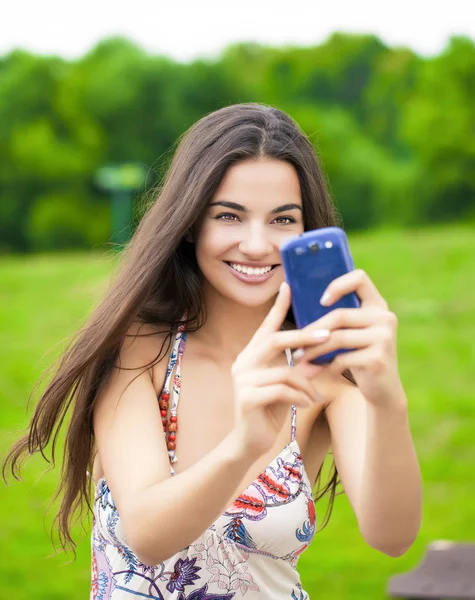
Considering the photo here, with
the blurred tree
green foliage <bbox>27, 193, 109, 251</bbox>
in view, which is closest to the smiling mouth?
the blurred tree

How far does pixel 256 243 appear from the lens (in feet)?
6.48

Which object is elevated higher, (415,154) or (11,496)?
(415,154)

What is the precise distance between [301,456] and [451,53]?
25.8m

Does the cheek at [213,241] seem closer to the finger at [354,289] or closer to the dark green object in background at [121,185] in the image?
the finger at [354,289]

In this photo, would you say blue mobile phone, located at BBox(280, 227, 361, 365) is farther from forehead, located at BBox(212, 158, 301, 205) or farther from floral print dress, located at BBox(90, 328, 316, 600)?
floral print dress, located at BBox(90, 328, 316, 600)

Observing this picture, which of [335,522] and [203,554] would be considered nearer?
[203,554]

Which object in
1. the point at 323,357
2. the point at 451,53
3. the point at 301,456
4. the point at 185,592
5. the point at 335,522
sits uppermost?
the point at 451,53

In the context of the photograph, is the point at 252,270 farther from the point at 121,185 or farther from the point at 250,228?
the point at 121,185

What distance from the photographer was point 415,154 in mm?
27875

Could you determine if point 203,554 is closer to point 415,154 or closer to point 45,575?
point 45,575

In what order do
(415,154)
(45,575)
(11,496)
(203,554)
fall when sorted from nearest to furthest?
1. (203,554)
2. (45,575)
3. (11,496)
4. (415,154)

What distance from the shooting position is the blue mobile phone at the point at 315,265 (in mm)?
1606

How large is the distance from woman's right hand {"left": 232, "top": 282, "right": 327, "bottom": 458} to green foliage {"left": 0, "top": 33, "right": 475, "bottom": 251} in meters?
26.2

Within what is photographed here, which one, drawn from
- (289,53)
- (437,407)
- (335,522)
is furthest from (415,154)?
(335,522)
